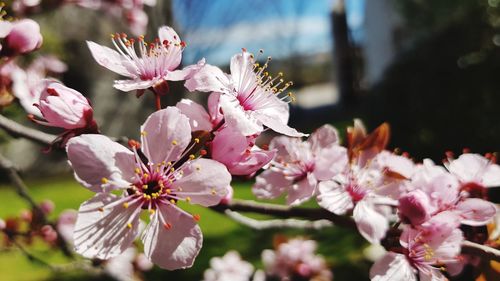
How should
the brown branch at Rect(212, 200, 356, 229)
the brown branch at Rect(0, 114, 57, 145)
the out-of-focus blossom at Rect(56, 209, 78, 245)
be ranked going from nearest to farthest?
the brown branch at Rect(212, 200, 356, 229), the brown branch at Rect(0, 114, 57, 145), the out-of-focus blossom at Rect(56, 209, 78, 245)

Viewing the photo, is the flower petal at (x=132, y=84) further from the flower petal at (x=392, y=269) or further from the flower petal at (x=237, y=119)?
the flower petal at (x=392, y=269)

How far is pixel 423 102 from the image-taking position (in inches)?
250

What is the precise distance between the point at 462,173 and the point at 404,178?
156 millimetres

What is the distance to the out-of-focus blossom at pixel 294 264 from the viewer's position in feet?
7.92

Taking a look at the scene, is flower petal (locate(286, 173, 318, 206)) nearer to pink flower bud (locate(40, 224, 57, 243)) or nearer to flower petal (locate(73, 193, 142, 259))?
flower petal (locate(73, 193, 142, 259))

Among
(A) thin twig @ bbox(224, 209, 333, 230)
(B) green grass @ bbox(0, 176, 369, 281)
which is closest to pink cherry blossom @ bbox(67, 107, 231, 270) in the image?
(A) thin twig @ bbox(224, 209, 333, 230)

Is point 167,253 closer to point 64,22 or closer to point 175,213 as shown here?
point 175,213

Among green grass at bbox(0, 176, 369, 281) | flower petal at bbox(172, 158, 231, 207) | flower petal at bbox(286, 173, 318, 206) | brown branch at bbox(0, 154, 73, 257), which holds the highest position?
flower petal at bbox(172, 158, 231, 207)

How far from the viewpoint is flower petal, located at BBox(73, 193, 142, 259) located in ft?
2.34

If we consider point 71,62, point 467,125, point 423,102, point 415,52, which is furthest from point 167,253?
point 71,62

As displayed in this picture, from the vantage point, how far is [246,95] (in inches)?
34.4

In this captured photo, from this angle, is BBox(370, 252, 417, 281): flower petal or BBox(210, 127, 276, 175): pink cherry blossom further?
BBox(370, 252, 417, 281): flower petal

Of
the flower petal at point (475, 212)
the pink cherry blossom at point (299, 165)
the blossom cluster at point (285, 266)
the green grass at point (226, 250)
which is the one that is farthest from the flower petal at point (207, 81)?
the green grass at point (226, 250)

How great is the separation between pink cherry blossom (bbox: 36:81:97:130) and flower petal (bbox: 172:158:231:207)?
0.19 m
